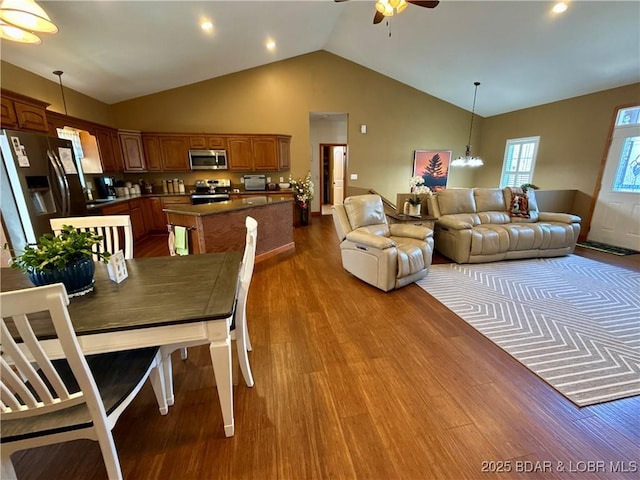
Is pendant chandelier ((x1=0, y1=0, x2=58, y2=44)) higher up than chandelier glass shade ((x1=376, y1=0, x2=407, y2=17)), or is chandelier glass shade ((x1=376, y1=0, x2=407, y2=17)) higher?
chandelier glass shade ((x1=376, y1=0, x2=407, y2=17))

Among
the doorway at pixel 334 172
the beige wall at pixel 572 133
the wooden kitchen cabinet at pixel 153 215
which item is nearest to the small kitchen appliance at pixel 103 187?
the wooden kitchen cabinet at pixel 153 215

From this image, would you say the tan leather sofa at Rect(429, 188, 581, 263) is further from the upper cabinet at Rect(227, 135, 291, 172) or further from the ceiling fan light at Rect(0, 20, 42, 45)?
the ceiling fan light at Rect(0, 20, 42, 45)

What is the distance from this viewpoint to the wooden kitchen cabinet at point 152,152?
563cm

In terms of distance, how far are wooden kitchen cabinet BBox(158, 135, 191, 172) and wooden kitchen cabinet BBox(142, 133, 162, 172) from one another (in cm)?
8

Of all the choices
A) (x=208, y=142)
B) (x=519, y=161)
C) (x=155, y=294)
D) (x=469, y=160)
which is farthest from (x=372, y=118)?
(x=155, y=294)

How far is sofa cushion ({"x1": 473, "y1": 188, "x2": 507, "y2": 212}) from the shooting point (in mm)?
4518

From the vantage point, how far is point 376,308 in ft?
9.28

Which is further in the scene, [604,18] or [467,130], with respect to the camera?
[467,130]

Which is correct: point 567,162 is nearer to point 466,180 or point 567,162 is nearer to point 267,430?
point 466,180

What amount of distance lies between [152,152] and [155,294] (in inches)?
218

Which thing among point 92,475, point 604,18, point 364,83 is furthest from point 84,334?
point 364,83

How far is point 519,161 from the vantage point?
6.59m

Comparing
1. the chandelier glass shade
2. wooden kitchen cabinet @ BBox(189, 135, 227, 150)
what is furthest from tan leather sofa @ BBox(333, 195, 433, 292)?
wooden kitchen cabinet @ BBox(189, 135, 227, 150)

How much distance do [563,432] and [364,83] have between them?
7.28 m
